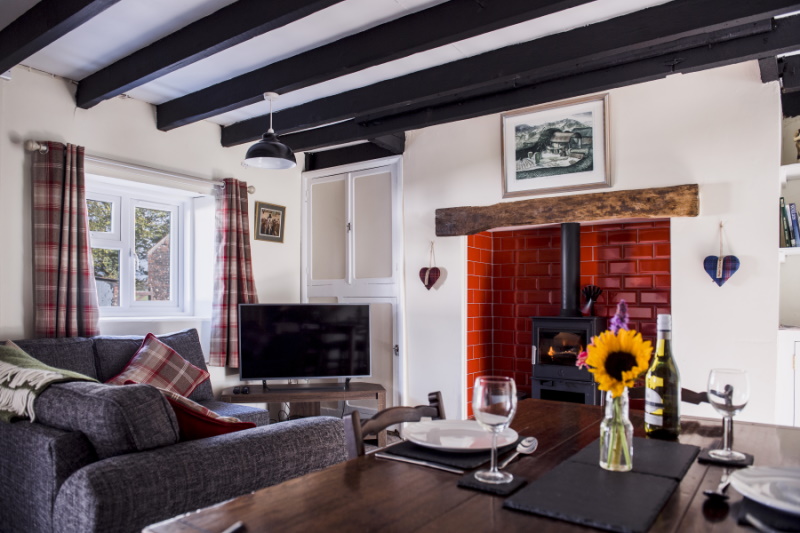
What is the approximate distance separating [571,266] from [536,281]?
739mm

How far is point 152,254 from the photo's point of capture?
4273 millimetres

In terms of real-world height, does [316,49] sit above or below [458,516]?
above

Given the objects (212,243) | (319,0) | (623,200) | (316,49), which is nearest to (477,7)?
(319,0)

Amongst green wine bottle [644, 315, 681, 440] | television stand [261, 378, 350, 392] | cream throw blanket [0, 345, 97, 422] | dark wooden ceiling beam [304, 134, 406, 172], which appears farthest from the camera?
dark wooden ceiling beam [304, 134, 406, 172]

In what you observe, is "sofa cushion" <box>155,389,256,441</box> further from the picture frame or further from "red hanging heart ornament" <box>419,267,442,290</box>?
the picture frame

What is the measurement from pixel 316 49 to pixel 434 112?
1.04 meters

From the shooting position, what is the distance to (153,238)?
4.28 m

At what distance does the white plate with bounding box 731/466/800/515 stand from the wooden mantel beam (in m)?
2.60

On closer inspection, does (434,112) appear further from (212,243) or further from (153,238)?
(153,238)

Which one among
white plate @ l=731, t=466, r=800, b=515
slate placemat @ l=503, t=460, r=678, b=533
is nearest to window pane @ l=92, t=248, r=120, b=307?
slate placemat @ l=503, t=460, r=678, b=533

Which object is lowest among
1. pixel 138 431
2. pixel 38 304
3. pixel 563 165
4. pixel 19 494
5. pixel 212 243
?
pixel 19 494

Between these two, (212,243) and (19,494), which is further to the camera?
(212,243)

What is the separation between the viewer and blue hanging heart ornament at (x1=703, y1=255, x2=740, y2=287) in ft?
10.4

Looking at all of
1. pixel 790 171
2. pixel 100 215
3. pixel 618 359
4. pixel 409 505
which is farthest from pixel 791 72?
pixel 100 215
